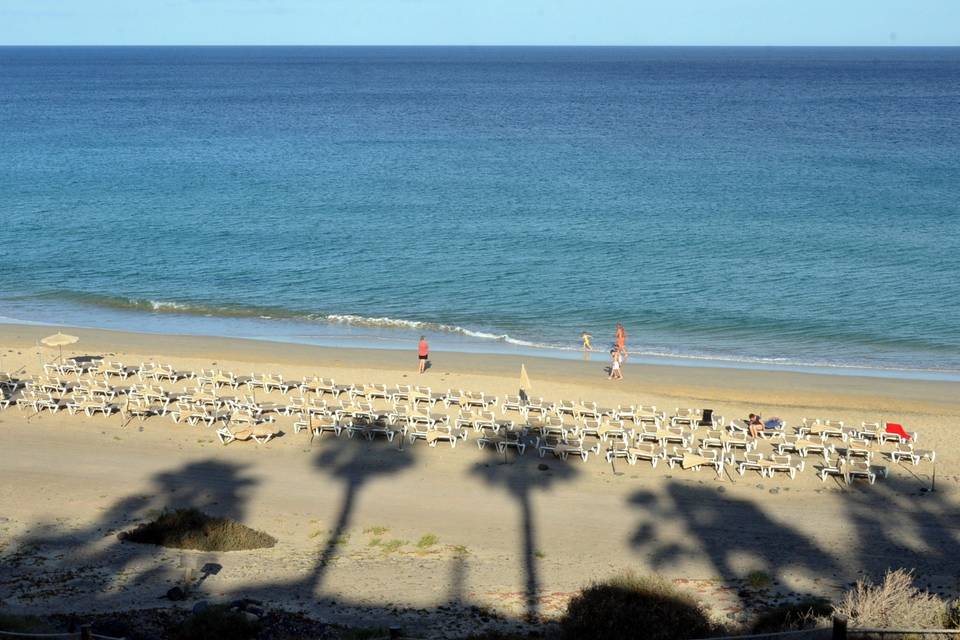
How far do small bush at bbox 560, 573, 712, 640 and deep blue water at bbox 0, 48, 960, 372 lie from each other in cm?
2019

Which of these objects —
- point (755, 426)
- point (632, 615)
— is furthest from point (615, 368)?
point (632, 615)

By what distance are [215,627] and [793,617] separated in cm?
663

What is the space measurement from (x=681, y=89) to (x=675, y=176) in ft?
274

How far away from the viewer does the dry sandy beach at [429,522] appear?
1393 centimetres

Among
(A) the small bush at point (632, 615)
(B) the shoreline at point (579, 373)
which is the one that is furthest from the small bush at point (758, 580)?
(B) the shoreline at point (579, 373)

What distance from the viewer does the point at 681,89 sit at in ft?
467

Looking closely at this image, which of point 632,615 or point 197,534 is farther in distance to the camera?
point 197,534

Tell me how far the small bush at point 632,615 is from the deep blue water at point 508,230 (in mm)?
20193

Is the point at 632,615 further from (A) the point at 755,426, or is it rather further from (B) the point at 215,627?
(A) the point at 755,426

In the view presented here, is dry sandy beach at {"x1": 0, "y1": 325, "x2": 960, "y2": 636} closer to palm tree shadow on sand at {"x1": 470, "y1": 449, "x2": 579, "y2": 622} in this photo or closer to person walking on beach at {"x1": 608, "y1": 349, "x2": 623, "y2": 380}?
palm tree shadow on sand at {"x1": 470, "y1": 449, "x2": 579, "y2": 622}

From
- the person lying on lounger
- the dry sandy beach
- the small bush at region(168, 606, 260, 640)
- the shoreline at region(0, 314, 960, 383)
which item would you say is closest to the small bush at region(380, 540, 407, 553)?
the dry sandy beach

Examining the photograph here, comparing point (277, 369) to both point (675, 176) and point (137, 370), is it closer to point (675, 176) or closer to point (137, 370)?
point (137, 370)

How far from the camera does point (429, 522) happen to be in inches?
671

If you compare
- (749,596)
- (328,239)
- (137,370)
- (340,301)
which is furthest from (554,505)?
(328,239)
